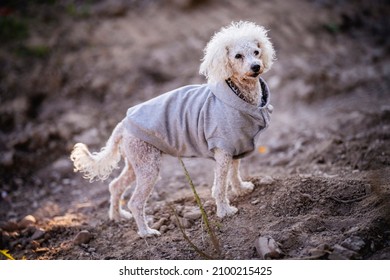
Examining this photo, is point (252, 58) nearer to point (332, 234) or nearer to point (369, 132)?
point (332, 234)

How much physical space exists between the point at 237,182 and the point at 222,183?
39 centimetres

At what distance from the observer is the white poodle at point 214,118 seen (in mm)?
3639

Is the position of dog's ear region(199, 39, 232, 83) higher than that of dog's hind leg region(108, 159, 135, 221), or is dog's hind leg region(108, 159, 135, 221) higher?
dog's ear region(199, 39, 232, 83)

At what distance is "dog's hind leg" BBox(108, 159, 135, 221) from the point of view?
4.19m

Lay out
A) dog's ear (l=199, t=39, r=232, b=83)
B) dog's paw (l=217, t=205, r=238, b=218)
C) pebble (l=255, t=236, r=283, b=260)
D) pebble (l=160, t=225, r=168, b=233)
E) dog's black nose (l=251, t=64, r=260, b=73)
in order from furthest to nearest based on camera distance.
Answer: pebble (l=160, t=225, r=168, b=233) < dog's paw (l=217, t=205, r=238, b=218) < dog's ear (l=199, t=39, r=232, b=83) < dog's black nose (l=251, t=64, r=260, b=73) < pebble (l=255, t=236, r=283, b=260)

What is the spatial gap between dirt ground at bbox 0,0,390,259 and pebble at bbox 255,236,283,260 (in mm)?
56

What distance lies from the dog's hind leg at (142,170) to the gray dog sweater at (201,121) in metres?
0.07

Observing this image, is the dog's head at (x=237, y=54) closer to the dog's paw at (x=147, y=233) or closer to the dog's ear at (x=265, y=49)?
the dog's ear at (x=265, y=49)

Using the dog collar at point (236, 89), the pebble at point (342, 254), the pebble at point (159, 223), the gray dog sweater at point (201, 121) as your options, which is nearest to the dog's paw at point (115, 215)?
the pebble at point (159, 223)

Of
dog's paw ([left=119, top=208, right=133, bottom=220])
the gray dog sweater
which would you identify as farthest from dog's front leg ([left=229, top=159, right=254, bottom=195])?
dog's paw ([left=119, top=208, right=133, bottom=220])

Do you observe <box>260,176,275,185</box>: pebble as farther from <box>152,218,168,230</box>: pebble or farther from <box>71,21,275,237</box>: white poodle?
<box>152,218,168,230</box>: pebble

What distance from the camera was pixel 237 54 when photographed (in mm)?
3604

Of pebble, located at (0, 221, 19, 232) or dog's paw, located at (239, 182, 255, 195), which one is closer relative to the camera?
dog's paw, located at (239, 182, 255, 195)

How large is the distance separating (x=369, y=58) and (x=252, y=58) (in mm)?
6024
